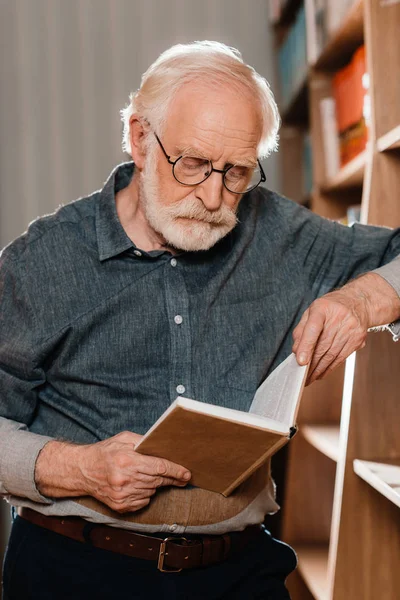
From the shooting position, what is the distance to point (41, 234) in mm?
1423

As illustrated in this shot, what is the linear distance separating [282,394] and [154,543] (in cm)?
37

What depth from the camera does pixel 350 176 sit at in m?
2.28

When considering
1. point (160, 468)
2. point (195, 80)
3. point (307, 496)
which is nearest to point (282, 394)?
point (160, 468)

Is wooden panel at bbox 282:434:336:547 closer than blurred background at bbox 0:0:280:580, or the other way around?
wooden panel at bbox 282:434:336:547

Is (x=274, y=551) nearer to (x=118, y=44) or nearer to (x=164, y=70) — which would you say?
(x=164, y=70)

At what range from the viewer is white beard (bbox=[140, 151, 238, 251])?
52.9 inches

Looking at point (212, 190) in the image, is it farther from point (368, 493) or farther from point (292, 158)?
point (292, 158)

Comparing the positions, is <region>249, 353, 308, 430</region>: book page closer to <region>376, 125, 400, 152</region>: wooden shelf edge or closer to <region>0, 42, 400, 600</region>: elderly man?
<region>0, 42, 400, 600</region>: elderly man

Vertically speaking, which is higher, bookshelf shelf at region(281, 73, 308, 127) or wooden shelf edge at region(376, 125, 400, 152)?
bookshelf shelf at region(281, 73, 308, 127)

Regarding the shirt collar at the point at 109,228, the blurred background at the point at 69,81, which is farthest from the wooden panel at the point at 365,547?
the blurred background at the point at 69,81

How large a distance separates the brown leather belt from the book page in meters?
0.25

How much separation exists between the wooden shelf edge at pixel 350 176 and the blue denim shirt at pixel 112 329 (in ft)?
2.45

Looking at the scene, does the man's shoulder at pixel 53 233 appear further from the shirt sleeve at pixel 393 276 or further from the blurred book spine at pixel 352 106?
the blurred book spine at pixel 352 106

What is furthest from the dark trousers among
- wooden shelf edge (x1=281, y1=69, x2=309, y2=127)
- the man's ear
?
wooden shelf edge (x1=281, y1=69, x2=309, y2=127)
